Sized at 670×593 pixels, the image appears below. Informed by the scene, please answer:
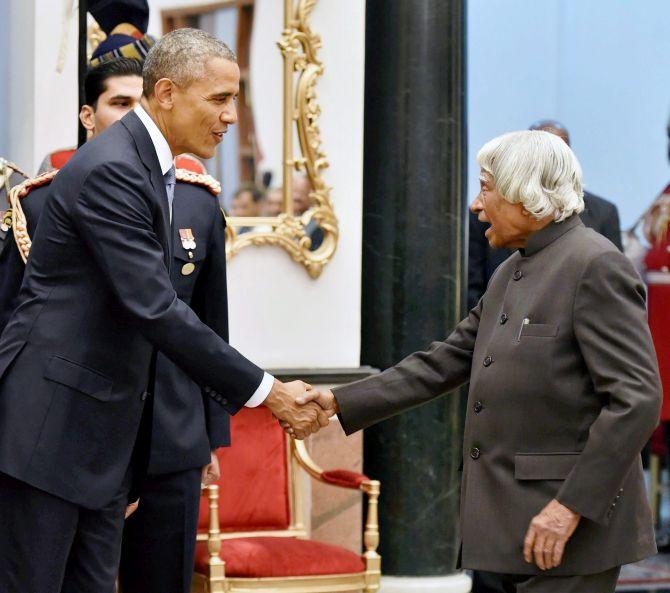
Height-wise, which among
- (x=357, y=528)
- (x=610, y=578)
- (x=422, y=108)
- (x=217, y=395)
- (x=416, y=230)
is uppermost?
(x=422, y=108)

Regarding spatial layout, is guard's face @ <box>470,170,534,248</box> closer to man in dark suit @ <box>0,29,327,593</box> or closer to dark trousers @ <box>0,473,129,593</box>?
man in dark suit @ <box>0,29,327,593</box>

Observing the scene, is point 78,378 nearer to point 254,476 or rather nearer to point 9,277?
point 9,277

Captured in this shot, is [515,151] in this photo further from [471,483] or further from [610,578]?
[610,578]

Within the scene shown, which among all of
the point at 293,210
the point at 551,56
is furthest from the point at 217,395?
the point at 551,56

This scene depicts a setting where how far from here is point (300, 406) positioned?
3.48m

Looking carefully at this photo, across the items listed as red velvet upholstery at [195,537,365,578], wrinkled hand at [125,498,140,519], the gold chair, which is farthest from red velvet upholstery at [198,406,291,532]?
wrinkled hand at [125,498,140,519]

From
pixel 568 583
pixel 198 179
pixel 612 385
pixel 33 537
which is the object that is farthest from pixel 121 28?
pixel 568 583

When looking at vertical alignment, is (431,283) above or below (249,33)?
below

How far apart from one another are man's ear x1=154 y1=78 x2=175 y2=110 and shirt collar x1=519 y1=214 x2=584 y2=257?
0.80 meters

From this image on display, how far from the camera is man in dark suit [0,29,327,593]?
2865 millimetres

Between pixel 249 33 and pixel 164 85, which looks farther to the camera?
pixel 249 33

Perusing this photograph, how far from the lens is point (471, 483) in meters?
3.01

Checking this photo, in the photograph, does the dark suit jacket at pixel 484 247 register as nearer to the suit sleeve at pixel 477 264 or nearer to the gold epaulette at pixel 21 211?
the suit sleeve at pixel 477 264

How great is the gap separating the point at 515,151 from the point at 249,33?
2309 millimetres
